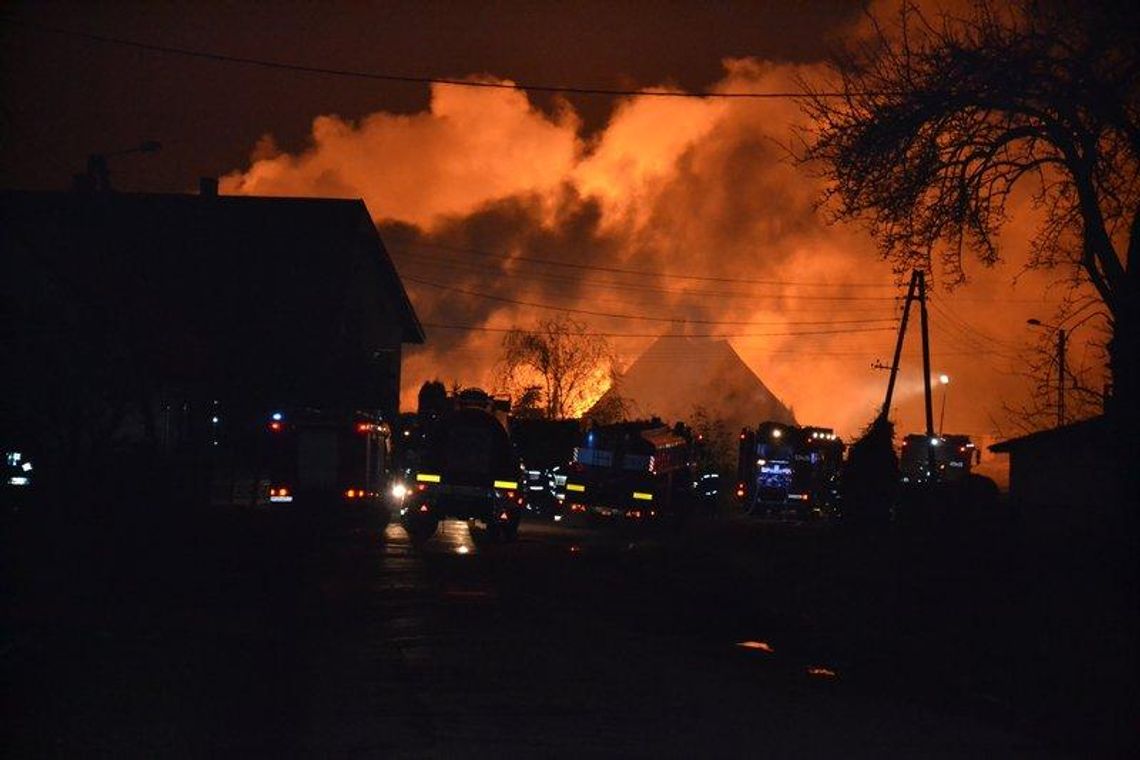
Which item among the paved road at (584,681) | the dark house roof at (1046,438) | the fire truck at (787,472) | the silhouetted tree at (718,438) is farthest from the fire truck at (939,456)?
the paved road at (584,681)

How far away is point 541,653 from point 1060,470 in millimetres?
37789

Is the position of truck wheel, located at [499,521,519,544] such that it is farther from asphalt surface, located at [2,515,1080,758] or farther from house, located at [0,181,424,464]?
asphalt surface, located at [2,515,1080,758]

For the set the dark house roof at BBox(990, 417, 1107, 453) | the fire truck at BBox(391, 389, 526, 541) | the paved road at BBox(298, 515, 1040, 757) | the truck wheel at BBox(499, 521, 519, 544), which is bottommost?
the paved road at BBox(298, 515, 1040, 757)

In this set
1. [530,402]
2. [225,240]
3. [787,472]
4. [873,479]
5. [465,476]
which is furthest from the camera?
[530,402]

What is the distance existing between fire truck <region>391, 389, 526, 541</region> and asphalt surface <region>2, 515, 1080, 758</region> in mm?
9012

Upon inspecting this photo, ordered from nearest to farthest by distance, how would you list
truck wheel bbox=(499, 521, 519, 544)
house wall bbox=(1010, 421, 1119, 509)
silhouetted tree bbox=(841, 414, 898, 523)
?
truck wheel bbox=(499, 521, 519, 544) < silhouetted tree bbox=(841, 414, 898, 523) < house wall bbox=(1010, 421, 1119, 509)

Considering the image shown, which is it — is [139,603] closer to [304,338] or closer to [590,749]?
[590,749]

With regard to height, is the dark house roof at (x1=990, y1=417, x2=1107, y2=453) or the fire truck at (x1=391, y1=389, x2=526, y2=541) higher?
the dark house roof at (x1=990, y1=417, x2=1107, y2=453)

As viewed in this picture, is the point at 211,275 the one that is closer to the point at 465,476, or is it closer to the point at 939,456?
the point at 465,476

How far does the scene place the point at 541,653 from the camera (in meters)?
14.7

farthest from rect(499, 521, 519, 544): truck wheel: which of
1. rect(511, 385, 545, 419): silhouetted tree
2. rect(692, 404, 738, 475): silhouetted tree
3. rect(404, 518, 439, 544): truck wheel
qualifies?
rect(692, 404, 738, 475): silhouetted tree

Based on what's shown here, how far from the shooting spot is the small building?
46.2m

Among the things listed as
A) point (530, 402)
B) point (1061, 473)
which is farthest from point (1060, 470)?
point (530, 402)

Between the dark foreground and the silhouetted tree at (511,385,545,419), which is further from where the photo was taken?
the silhouetted tree at (511,385,545,419)
